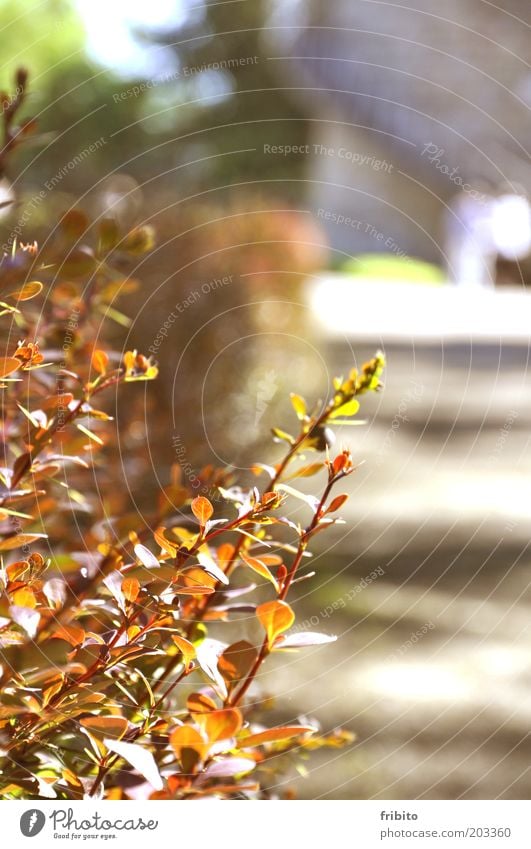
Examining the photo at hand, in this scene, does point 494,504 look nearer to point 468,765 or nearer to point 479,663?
point 479,663

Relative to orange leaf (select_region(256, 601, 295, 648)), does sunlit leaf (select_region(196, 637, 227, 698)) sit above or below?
below

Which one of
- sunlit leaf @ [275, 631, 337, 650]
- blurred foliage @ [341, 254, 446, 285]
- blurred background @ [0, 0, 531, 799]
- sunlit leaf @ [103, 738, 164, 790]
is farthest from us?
blurred foliage @ [341, 254, 446, 285]

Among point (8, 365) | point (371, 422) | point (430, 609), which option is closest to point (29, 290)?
point (8, 365)

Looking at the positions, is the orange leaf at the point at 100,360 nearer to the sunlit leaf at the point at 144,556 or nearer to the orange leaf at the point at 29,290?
the orange leaf at the point at 29,290

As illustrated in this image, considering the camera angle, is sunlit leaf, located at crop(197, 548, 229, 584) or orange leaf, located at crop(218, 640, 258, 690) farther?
orange leaf, located at crop(218, 640, 258, 690)

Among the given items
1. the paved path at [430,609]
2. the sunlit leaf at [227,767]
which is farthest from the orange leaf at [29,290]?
the paved path at [430,609]

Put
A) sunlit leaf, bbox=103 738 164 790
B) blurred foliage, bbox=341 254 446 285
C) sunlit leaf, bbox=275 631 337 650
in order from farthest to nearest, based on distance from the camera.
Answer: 1. blurred foliage, bbox=341 254 446 285
2. sunlit leaf, bbox=275 631 337 650
3. sunlit leaf, bbox=103 738 164 790
